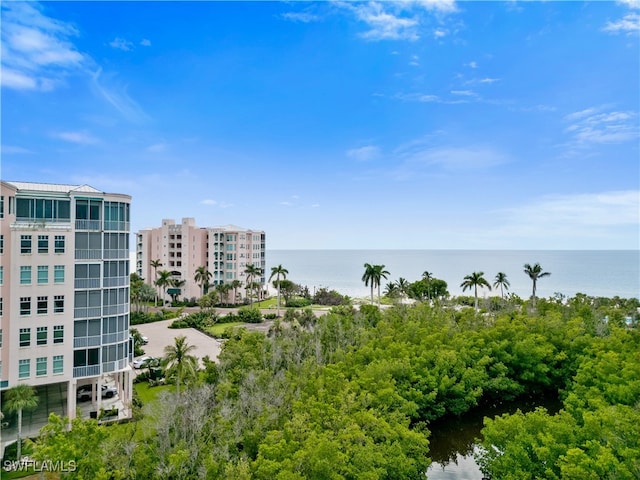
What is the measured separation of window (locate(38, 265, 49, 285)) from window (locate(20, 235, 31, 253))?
1.09 metres

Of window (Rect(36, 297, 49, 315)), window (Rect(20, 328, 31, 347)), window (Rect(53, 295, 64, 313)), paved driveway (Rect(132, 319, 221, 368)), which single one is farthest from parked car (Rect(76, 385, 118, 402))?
paved driveway (Rect(132, 319, 221, 368))

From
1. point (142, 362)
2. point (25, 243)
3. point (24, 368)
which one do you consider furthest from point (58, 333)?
point (142, 362)

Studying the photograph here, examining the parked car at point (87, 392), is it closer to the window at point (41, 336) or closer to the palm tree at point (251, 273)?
the window at point (41, 336)

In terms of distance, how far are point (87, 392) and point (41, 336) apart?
6.33 meters

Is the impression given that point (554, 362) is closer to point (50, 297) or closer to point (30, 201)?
point (50, 297)

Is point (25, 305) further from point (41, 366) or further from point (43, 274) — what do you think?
point (41, 366)

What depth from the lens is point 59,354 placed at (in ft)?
77.1

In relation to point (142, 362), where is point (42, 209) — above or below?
above

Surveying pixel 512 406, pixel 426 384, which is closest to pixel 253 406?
pixel 426 384

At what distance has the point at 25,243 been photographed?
73.9 ft

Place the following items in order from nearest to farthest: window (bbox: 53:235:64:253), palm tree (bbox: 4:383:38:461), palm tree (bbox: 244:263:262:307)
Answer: palm tree (bbox: 4:383:38:461) → window (bbox: 53:235:64:253) → palm tree (bbox: 244:263:262:307)

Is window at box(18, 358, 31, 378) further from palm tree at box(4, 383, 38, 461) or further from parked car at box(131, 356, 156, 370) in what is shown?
parked car at box(131, 356, 156, 370)

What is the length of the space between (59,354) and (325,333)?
61.7 ft

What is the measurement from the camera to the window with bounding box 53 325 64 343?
23.4 meters
